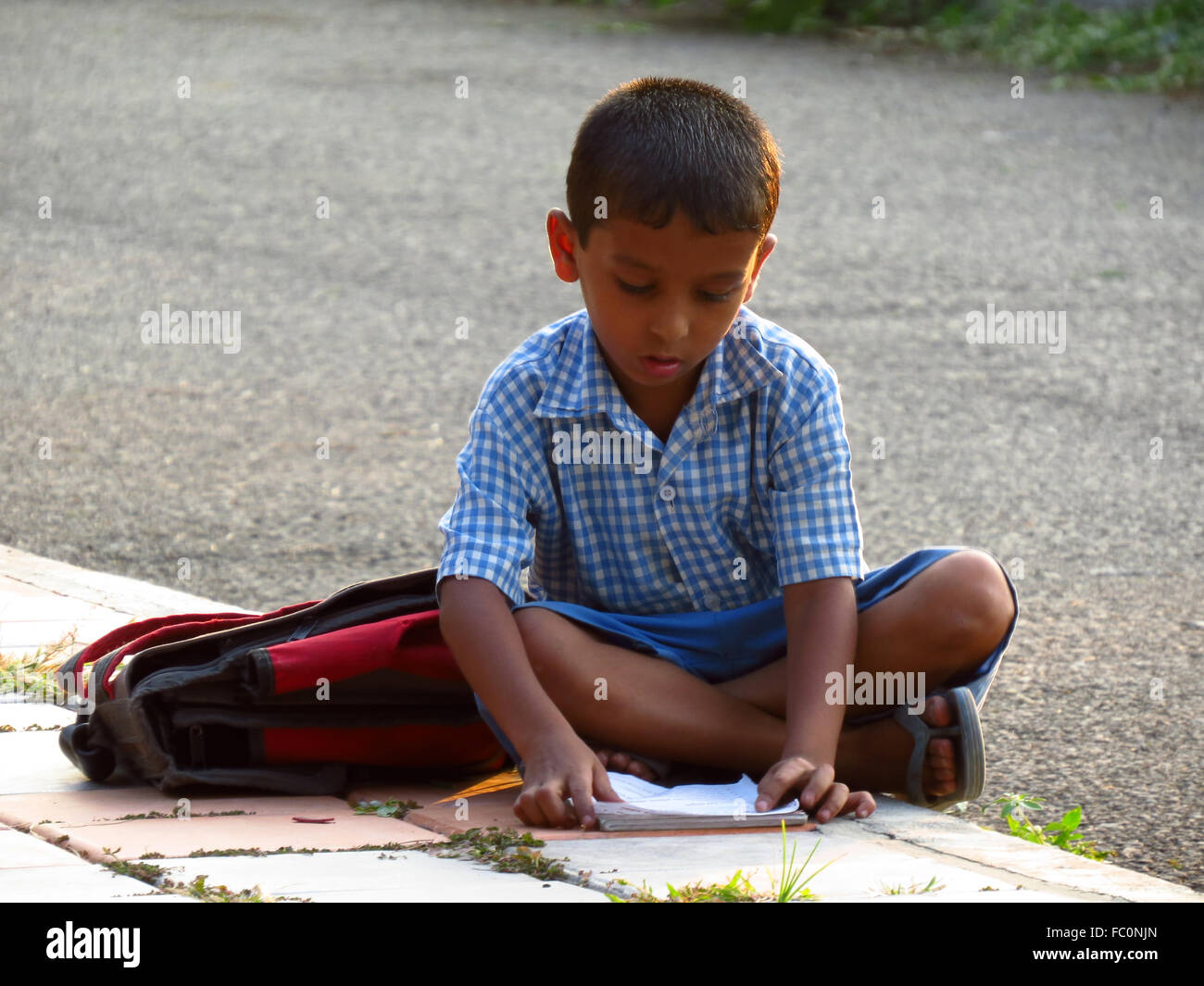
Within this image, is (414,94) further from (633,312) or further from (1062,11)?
(633,312)

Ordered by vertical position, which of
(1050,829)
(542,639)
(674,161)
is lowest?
(1050,829)

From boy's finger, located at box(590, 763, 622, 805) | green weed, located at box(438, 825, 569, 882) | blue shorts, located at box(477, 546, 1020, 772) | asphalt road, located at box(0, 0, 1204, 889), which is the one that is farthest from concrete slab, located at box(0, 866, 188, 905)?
asphalt road, located at box(0, 0, 1204, 889)

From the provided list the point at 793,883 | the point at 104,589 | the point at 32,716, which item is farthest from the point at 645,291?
the point at 104,589

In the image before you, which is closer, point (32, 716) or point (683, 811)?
point (683, 811)

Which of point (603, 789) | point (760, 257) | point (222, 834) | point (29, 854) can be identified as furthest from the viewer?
point (760, 257)

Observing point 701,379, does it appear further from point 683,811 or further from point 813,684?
point 683,811

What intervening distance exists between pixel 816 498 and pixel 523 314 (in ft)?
14.7

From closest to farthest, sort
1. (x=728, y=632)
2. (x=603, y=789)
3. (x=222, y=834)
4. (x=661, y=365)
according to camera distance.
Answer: (x=222, y=834) → (x=603, y=789) → (x=661, y=365) → (x=728, y=632)

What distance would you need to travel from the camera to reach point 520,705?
264cm

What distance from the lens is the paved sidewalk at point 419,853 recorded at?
85.5 inches

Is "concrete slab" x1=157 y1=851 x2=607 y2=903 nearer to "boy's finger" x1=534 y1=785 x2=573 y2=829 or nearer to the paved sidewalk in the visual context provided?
the paved sidewalk

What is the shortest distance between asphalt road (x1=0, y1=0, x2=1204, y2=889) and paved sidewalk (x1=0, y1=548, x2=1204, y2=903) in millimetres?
455

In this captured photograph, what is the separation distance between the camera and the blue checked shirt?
111 inches
